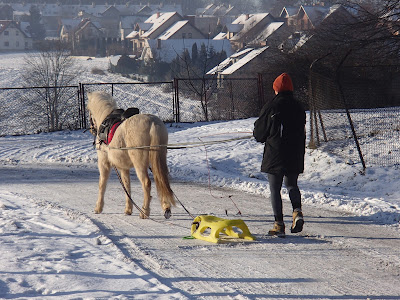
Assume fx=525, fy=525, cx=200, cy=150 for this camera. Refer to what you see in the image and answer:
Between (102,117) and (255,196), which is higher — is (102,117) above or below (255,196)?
above

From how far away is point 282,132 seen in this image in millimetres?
6680

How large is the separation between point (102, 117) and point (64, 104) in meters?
22.1

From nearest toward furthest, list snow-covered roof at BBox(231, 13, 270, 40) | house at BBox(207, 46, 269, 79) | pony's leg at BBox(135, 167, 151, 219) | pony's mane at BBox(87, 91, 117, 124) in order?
pony's leg at BBox(135, 167, 151, 219) < pony's mane at BBox(87, 91, 117, 124) < house at BBox(207, 46, 269, 79) < snow-covered roof at BBox(231, 13, 270, 40)

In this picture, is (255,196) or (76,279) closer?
(76,279)

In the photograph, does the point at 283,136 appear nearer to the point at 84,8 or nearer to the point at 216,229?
the point at 216,229

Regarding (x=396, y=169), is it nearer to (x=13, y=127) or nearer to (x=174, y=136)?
(x=174, y=136)

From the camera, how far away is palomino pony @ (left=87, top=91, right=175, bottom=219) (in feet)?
25.4

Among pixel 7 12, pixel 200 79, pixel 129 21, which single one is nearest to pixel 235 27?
pixel 129 21

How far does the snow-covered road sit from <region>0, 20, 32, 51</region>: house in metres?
121

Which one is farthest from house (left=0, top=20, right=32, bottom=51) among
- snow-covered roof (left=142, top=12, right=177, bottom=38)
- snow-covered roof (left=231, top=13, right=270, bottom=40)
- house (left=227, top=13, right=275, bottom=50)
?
snow-covered roof (left=231, top=13, right=270, bottom=40)

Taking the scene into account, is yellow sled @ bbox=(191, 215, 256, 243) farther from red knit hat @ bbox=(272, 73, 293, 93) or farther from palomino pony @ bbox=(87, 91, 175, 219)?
red knit hat @ bbox=(272, 73, 293, 93)

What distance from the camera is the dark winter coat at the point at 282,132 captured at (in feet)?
21.9

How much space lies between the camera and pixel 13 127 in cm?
3111

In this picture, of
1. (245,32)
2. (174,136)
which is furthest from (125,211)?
(245,32)
